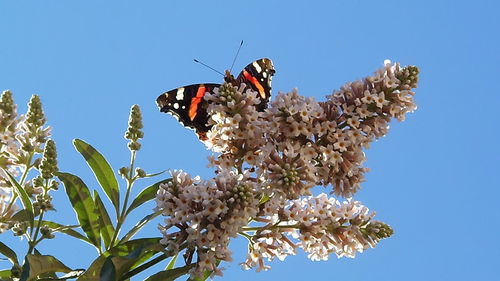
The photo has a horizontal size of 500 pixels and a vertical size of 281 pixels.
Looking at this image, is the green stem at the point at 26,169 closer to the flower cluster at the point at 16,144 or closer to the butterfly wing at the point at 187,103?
the flower cluster at the point at 16,144

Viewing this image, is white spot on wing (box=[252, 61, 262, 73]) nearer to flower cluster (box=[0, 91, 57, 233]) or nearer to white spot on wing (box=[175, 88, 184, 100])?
white spot on wing (box=[175, 88, 184, 100])

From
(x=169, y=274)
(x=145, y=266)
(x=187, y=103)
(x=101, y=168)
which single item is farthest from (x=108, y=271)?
(x=187, y=103)

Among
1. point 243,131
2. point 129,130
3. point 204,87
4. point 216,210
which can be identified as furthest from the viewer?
point 204,87

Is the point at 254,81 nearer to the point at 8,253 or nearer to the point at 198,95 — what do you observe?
the point at 198,95

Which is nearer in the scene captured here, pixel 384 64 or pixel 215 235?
pixel 215 235

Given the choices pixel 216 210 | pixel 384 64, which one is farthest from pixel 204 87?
pixel 216 210

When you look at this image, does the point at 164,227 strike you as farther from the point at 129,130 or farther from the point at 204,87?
the point at 204,87
